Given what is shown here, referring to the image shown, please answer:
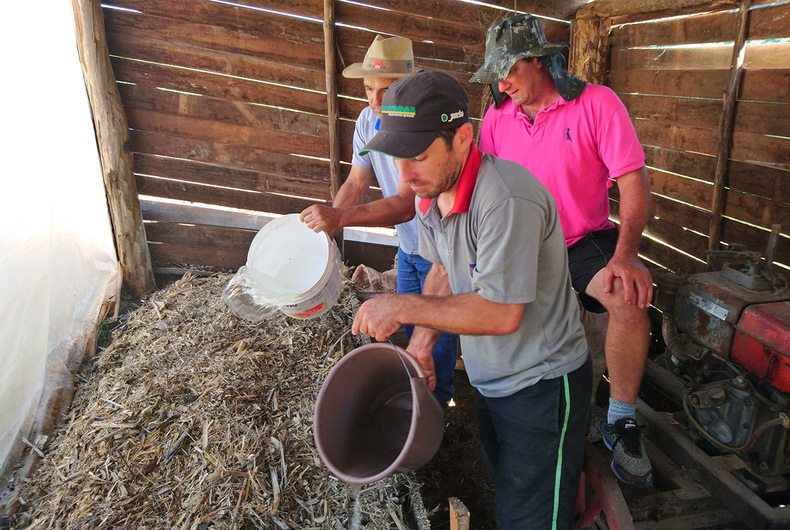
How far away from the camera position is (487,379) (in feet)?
6.22

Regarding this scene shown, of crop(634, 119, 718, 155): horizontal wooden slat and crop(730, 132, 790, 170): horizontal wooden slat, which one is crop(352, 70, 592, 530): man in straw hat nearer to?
crop(730, 132, 790, 170): horizontal wooden slat

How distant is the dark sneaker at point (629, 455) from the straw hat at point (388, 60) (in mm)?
2037

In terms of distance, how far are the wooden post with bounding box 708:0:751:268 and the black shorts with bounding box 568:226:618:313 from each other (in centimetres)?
99

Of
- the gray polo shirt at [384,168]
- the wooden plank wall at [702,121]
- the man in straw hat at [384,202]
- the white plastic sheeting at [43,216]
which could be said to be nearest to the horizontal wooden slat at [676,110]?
the wooden plank wall at [702,121]

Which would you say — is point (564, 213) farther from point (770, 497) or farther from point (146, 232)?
point (146, 232)

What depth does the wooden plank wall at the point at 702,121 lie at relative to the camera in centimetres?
306

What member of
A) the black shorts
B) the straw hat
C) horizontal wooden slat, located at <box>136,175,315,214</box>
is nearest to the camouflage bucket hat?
the straw hat

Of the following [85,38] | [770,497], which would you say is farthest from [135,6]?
[770,497]

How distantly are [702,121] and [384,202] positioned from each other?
2383 mm

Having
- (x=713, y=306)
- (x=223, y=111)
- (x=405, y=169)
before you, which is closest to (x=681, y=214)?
(x=713, y=306)

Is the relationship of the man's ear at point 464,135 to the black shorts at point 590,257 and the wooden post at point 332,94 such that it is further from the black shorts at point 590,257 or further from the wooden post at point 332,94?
the wooden post at point 332,94

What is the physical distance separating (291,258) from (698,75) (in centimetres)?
294

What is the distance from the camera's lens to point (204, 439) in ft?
8.65

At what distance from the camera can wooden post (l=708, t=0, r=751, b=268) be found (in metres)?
3.13
